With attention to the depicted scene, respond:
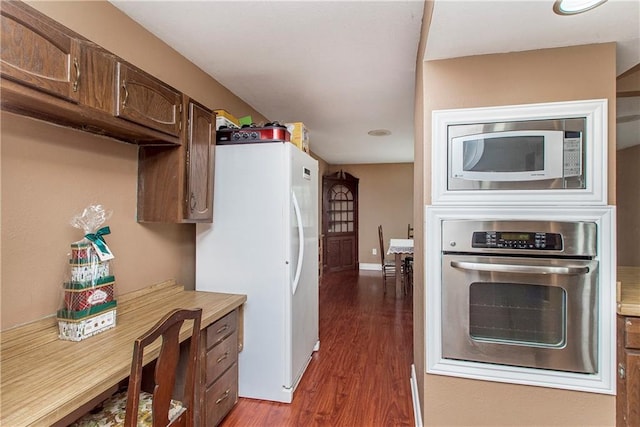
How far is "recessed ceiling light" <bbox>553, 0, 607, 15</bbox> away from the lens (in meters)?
1.14

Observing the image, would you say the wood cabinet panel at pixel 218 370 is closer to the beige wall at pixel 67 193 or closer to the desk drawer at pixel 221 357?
the desk drawer at pixel 221 357

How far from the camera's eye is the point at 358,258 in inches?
272

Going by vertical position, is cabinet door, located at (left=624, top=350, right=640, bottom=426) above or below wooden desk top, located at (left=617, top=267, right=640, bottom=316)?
below

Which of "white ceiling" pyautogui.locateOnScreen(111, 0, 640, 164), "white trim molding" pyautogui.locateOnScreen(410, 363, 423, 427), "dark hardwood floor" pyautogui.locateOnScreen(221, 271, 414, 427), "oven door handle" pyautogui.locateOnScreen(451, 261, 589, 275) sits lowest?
"dark hardwood floor" pyautogui.locateOnScreen(221, 271, 414, 427)

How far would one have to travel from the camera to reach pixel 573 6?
45.6 inches

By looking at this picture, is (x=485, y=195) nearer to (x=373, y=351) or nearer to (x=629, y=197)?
(x=629, y=197)

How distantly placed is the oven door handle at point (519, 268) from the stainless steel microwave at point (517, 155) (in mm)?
371

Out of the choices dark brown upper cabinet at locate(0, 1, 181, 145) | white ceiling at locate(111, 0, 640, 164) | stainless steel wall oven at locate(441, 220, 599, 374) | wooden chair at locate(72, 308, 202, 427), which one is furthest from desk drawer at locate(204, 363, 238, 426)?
white ceiling at locate(111, 0, 640, 164)

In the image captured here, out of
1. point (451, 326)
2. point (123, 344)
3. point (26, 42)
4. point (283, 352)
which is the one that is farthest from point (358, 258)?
point (26, 42)

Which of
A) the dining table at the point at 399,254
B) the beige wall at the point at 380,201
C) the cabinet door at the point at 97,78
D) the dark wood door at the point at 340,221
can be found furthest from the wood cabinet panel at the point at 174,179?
the beige wall at the point at 380,201

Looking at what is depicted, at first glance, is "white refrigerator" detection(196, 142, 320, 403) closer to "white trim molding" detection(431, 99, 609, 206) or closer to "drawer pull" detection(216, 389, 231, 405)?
"drawer pull" detection(216, 389, 231, 405)

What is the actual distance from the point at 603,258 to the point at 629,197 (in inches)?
34.1

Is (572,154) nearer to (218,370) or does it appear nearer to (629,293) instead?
(629,293)

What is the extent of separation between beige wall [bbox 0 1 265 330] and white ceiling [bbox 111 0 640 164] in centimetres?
18
